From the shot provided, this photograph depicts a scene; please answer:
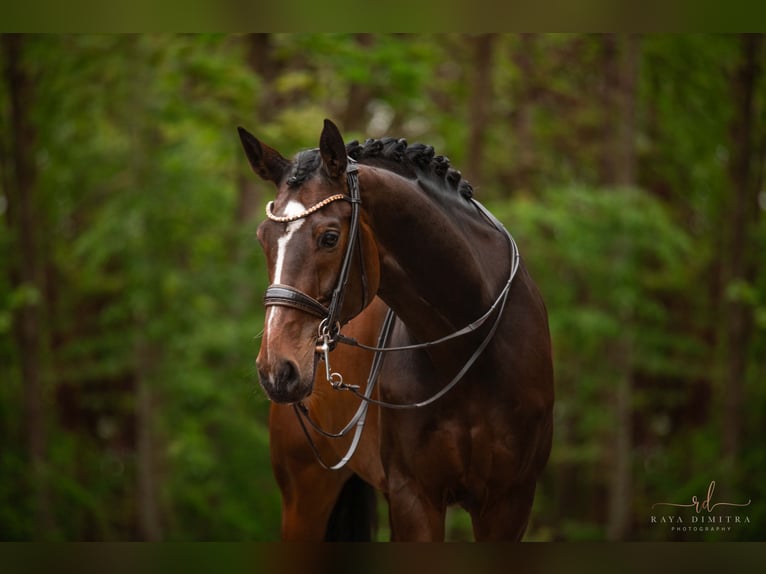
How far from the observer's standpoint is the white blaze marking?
292 cm

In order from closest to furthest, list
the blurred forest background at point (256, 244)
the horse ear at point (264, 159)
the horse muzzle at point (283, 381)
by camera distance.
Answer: the horse muzzle at point (283, 381)
the horse ear at point (264, 159)
the blurred forest background at point (256, 244)

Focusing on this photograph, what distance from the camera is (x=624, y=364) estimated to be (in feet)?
33.1

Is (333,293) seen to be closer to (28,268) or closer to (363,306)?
(363,306)

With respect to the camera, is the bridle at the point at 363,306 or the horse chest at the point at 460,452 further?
the horse chest at the point at 460,452

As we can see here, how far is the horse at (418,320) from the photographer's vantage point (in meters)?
3.04

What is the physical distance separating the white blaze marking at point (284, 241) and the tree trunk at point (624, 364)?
7202 millimetres

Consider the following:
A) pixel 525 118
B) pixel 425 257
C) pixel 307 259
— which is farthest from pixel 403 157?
pixel 525 118

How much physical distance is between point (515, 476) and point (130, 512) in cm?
1012

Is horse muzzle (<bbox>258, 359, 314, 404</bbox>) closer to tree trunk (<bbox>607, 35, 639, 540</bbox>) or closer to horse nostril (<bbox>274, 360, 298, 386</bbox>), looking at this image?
horse nostril (<bbox>274, 360, 298, 386</bbox>)

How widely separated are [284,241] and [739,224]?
8.02 m

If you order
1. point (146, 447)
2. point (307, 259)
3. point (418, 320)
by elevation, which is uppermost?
point (307, 259)

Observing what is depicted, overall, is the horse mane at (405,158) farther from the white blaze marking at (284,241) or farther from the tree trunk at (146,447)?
the tree trunk at (146,447)

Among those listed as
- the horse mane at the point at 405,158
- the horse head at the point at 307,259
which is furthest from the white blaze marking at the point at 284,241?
the horse mane at the point at 405,158

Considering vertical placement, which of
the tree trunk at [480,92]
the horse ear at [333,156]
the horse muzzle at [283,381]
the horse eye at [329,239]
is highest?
the tree trunk at [480,92]
